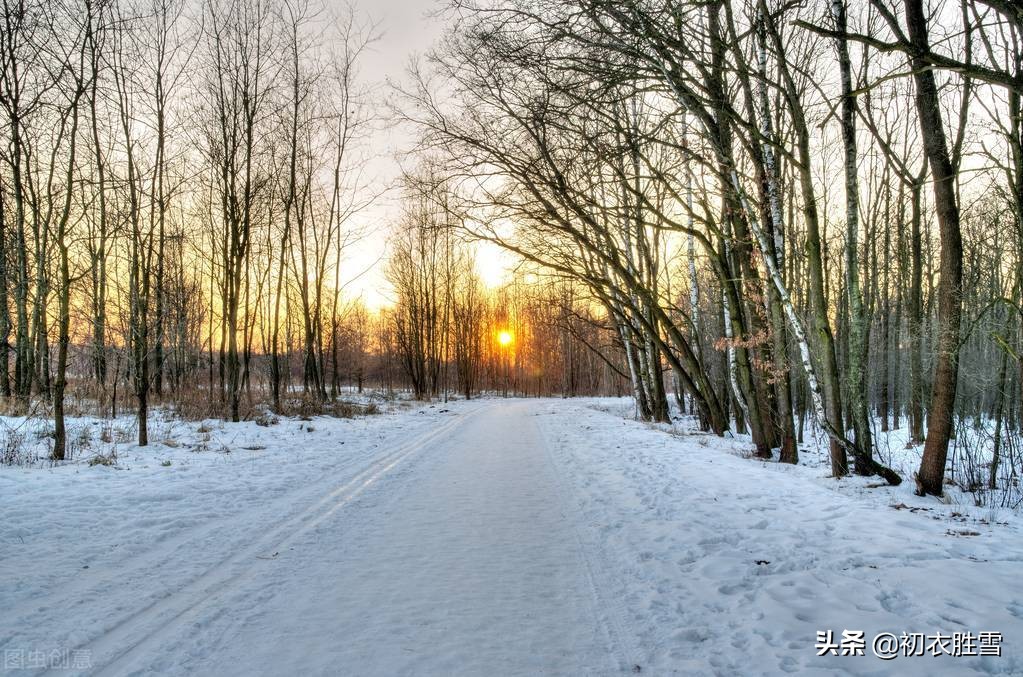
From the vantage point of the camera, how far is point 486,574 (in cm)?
398

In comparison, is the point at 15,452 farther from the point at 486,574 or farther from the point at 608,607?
the point at 608,607

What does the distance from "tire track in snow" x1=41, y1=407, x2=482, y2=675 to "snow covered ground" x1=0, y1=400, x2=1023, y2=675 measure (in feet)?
0.06

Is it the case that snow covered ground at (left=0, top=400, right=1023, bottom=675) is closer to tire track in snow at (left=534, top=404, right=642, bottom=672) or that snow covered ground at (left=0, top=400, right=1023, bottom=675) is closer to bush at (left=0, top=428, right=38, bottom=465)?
tire track in snow at (left=534, top=404, right=642, bottom=672)

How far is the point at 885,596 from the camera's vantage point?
3.53 metres

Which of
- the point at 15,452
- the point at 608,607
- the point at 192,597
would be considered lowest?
the point at 608,607

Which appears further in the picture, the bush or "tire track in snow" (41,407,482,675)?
the bush

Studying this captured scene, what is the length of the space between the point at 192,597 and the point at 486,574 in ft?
6.91

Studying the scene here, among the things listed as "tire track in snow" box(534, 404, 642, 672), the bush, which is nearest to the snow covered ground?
"tire track in snow" box(534, 404, 642, 672)

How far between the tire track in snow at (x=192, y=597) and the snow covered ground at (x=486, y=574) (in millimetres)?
18

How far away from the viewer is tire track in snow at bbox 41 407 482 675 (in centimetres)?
288

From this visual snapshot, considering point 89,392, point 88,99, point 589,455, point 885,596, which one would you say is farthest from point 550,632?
point 89,392

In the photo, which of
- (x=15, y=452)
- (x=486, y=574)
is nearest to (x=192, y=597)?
(x=486, y=574)

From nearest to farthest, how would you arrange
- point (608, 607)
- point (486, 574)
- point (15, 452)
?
point (608, 607) < point (486, 574) < point (15, 452)

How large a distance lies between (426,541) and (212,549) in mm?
1918
